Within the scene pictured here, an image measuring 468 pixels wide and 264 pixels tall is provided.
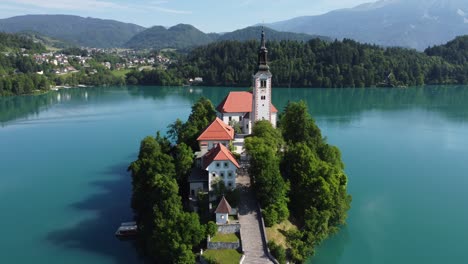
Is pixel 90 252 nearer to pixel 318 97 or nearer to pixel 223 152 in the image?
pixel 223 152

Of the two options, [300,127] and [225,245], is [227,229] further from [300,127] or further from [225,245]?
[300,127]

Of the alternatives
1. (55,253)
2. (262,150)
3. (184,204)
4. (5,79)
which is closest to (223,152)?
(262,150)

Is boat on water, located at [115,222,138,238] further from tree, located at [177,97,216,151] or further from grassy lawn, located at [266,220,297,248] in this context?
grassy lawn, located at [266,220,297,248]

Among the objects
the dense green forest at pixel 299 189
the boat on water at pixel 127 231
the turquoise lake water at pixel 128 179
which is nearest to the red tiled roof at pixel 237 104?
the dense green forest at pixel 299 189

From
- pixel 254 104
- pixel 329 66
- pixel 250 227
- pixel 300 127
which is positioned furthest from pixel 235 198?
pixel 329 66

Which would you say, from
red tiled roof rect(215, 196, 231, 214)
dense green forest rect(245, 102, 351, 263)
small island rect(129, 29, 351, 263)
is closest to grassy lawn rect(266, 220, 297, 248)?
small island rect(129, 29, 351, 263)

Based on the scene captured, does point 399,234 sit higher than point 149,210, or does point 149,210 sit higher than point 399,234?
point 149,210
